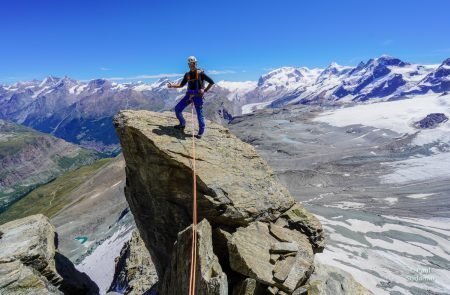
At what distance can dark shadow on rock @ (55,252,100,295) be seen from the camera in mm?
23006

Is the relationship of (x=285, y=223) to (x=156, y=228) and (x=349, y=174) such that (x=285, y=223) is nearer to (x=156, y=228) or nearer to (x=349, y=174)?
(x=156, y=228)

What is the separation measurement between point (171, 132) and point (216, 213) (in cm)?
592

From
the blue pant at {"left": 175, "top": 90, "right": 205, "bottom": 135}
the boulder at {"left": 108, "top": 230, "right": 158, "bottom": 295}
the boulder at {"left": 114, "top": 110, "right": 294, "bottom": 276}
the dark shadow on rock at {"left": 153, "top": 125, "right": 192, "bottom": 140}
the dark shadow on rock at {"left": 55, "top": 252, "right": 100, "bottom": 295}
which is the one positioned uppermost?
the blue pant at {"left": 175, "top": 90, "right": 205, "bottom": 135}

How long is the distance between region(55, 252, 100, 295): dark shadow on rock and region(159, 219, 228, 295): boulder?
25.5 ft

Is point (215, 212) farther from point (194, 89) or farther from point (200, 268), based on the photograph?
point (194, 89)

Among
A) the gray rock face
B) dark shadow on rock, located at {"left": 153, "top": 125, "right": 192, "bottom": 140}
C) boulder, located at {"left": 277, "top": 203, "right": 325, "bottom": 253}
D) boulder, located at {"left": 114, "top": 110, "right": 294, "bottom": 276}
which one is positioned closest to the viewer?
boulder, located at {"left": 114, "top": 110, "right": 294, "bottom": 276}

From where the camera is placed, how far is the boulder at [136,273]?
28880 mm

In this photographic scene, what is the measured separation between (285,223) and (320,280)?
4.02 m

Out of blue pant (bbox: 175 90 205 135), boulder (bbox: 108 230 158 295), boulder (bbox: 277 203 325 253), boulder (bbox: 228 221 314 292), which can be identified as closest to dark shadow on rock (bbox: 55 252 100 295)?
boulder (bbox: 108 230 158 295)

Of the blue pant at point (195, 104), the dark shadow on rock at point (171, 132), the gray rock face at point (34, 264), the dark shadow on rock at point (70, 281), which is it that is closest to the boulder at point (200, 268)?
the dark shadow on rock at point (171, 132)

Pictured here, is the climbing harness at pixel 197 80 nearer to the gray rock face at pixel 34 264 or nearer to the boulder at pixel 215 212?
the boulder at pixel 215 212

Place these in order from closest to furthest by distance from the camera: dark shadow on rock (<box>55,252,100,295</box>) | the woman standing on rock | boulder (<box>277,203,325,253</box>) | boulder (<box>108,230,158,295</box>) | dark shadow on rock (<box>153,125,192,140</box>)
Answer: boulder (<box>277,203,325,253</box>) → the woman standing on rock → dark shadow on rock (<box>153,125,192,140</box>) → dark shadow on rock (<box>55,252,100,295</box>) → boulder (<box>108,230,158,295</box>)

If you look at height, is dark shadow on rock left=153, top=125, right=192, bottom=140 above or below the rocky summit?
above

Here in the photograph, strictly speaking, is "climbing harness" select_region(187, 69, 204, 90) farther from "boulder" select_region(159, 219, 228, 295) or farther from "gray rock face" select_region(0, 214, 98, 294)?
"gray rock face" select_region(0, 214, 98, 294)
